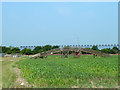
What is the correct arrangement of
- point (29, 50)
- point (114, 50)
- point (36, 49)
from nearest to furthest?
point (114, 50)
point (29, 50)
point (36, 49)

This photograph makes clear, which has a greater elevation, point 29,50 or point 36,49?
point 36,49

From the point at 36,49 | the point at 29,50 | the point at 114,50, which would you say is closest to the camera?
the point at 114,50

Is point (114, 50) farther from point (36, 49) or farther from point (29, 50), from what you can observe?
point (29, 50)

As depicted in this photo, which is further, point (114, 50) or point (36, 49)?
point (36, 49)

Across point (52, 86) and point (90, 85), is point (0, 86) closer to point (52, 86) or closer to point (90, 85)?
point (52, 86)

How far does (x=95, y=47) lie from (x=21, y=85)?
24429 millimetres

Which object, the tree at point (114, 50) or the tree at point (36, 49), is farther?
the tree at point (36, 49)

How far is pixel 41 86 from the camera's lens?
6566 millimetres

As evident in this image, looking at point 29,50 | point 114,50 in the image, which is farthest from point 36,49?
point 114,50

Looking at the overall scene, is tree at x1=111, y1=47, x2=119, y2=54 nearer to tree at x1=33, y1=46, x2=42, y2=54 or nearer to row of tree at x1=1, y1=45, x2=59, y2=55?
row of tree at x1=1, y1=45, x2=59, y2=55

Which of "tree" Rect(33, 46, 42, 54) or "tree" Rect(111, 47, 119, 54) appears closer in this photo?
"tree" Rect(111, 47, 119, 54)

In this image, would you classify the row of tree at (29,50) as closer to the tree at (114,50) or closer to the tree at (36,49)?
the tree at (36,49)

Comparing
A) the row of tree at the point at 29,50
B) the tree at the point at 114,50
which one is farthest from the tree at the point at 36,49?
the tree at the point at 114,50

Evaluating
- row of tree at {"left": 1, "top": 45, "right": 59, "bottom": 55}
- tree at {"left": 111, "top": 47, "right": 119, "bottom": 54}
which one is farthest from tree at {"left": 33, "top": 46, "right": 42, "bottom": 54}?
tree at {"left": 111, "top": 47, "right": 119, "bottom": 54}
